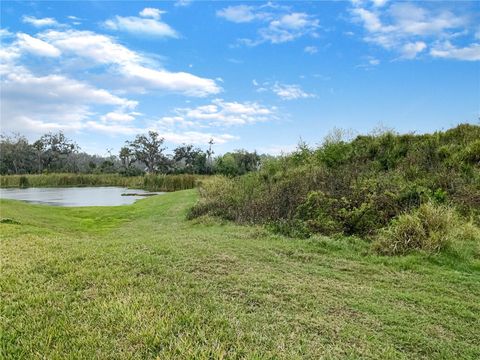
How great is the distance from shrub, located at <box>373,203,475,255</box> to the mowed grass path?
25cm

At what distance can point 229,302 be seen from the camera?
118 inches

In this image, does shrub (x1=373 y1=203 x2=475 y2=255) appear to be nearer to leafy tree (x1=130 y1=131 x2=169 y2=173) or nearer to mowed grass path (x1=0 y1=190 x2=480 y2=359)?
mowed grass path (x1=0 y1=190 x2=480 y2=359)

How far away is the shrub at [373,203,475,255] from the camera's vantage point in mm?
4996

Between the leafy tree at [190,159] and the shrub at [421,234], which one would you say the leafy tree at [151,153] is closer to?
the leafy tree at [190,159]

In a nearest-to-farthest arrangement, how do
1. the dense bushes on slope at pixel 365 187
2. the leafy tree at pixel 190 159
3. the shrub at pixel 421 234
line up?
the shrub at pixel 421 234 → the dense bushes on slope at pixel 365 187 → the leafy tree at pixel 190 159

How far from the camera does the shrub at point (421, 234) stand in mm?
4996

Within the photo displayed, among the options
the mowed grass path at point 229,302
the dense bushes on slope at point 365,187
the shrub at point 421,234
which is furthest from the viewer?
the dense bushes on slope at point 365,187

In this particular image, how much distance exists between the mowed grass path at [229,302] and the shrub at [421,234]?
0.25 m

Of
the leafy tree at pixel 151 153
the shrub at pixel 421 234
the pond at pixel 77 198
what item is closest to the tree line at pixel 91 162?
the leafy tree at pixel 151 153

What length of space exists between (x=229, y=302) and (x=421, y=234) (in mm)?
3473

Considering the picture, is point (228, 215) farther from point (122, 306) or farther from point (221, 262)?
point (122, 306)

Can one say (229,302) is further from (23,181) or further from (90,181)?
(23,181)

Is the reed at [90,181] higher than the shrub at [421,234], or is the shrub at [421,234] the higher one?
the reed at [90,181]

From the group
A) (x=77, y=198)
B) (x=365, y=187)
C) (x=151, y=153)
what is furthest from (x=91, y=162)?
(x=365, y=187)
